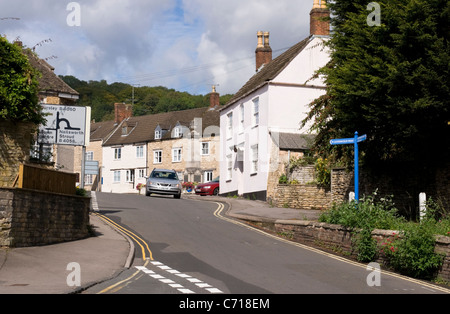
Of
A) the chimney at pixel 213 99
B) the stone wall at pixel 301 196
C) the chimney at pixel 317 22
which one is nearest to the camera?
the stone wall at pixel 301 196

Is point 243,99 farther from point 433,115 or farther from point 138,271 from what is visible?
point 138,271

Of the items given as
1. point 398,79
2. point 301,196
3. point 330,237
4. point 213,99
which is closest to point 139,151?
point 213,99

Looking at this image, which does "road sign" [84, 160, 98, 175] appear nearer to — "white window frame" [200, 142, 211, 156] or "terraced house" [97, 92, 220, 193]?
"terraced house" [97, 92, 220, 193]

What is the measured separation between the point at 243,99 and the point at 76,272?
1209 inches

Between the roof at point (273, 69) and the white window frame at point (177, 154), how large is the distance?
23472mm

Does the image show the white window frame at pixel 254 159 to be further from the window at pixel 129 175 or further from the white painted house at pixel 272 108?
the window at pixel 129 175

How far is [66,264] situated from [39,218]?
328cm

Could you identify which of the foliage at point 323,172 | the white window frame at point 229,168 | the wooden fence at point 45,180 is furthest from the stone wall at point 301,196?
the wooden fence at point 45,180

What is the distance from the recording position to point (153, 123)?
7600 cm

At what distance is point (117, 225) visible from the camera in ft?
80.3

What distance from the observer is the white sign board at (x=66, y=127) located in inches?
942

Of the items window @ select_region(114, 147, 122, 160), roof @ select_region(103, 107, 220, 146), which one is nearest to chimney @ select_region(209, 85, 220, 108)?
roof @ select_region(103, 107, 220, 146)

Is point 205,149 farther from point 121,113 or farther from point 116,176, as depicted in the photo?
point 121,113

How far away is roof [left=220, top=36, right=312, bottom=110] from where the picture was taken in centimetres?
4019
